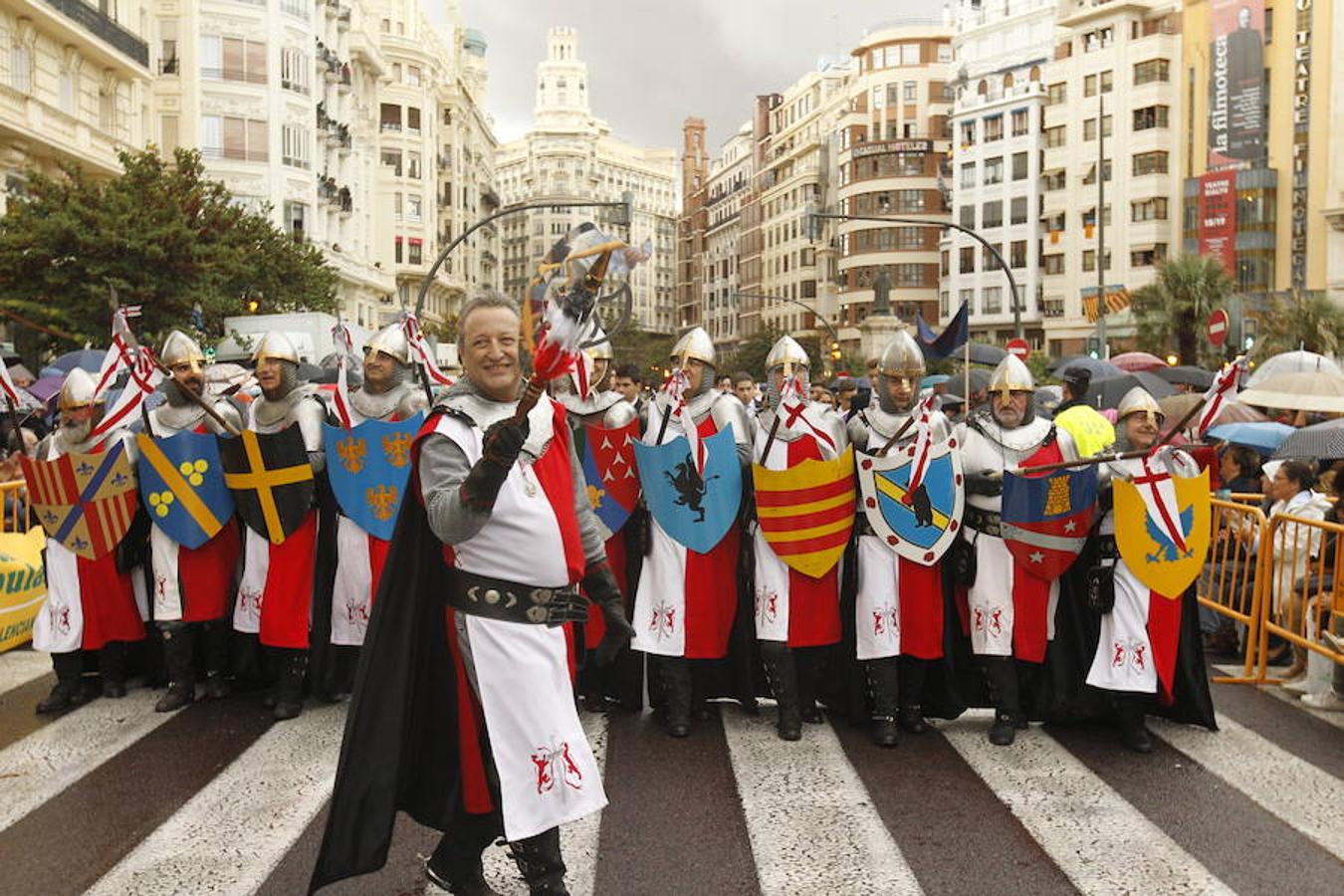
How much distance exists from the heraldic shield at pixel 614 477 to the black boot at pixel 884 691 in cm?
159

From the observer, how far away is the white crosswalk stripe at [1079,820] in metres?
4.57

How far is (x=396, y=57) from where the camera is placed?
2817 inches

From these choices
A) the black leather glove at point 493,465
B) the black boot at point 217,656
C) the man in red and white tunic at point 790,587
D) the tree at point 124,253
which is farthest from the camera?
the tree at point 124,253

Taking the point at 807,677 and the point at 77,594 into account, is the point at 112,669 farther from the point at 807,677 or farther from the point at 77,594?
the point at 807,677

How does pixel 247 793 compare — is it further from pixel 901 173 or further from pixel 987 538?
pixel 901 173

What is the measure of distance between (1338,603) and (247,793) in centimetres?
595

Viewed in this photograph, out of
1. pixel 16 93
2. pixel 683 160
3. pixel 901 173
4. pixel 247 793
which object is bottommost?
pixel 247 793

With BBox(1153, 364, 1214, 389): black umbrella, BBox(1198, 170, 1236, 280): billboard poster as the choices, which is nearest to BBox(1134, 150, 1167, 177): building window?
BBox(1198, 170, 1236, 280): billboard poster

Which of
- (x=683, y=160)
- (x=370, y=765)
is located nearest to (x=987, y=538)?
(x=370, y=765)

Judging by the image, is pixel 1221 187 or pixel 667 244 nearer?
pixel 1221 187

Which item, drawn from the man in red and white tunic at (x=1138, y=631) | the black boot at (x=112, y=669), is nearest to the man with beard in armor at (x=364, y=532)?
the black boot at (x=112, y=669)

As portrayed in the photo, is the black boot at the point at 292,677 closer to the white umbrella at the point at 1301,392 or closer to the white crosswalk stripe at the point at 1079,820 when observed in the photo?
the white crosswalk stripe at the point at 1079,820

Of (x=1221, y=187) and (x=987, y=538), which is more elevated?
(x=1221, y=187)

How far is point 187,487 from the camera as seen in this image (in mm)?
6988
